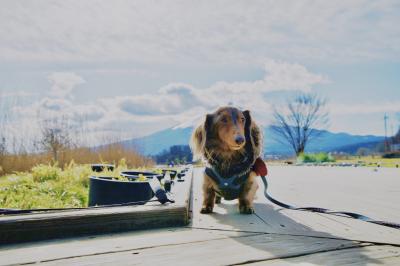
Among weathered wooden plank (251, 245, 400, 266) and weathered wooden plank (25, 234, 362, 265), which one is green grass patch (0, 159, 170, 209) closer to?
weathered wooden plank (25, 234, 362, 265)

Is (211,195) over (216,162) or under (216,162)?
under

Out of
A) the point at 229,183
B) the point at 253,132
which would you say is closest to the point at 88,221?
the point at 229,183

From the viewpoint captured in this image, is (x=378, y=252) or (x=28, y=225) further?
(x=28, y=225)

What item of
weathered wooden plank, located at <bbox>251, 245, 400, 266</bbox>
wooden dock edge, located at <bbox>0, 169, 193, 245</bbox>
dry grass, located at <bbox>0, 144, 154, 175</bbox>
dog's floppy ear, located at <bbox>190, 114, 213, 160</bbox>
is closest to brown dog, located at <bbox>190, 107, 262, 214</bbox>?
dog's floppy ear, located at <bbox>190, 114, 213, 160</bbox>

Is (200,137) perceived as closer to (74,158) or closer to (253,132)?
(253,132)

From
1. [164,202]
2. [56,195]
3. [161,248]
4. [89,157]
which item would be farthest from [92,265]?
[89,157]

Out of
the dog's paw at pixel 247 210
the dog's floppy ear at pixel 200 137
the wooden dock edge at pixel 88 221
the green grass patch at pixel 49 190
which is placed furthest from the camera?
the green grass patch at pixel 49 190

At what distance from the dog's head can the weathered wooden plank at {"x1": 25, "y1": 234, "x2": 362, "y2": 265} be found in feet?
3.08

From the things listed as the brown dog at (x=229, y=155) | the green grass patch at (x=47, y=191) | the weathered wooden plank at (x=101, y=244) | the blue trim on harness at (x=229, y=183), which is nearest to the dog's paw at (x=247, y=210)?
the brown dog at (x=229, y=155)

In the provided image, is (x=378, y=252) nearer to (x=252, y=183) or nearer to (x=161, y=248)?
(x=161, y=248)

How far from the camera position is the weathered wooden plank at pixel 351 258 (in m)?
1.29

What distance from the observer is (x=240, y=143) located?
2.40 m

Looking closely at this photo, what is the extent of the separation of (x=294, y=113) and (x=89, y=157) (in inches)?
1121

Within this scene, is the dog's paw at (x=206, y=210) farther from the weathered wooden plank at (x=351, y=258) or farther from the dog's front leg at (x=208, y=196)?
the weathered wooden plank at (x=351, y=258)
